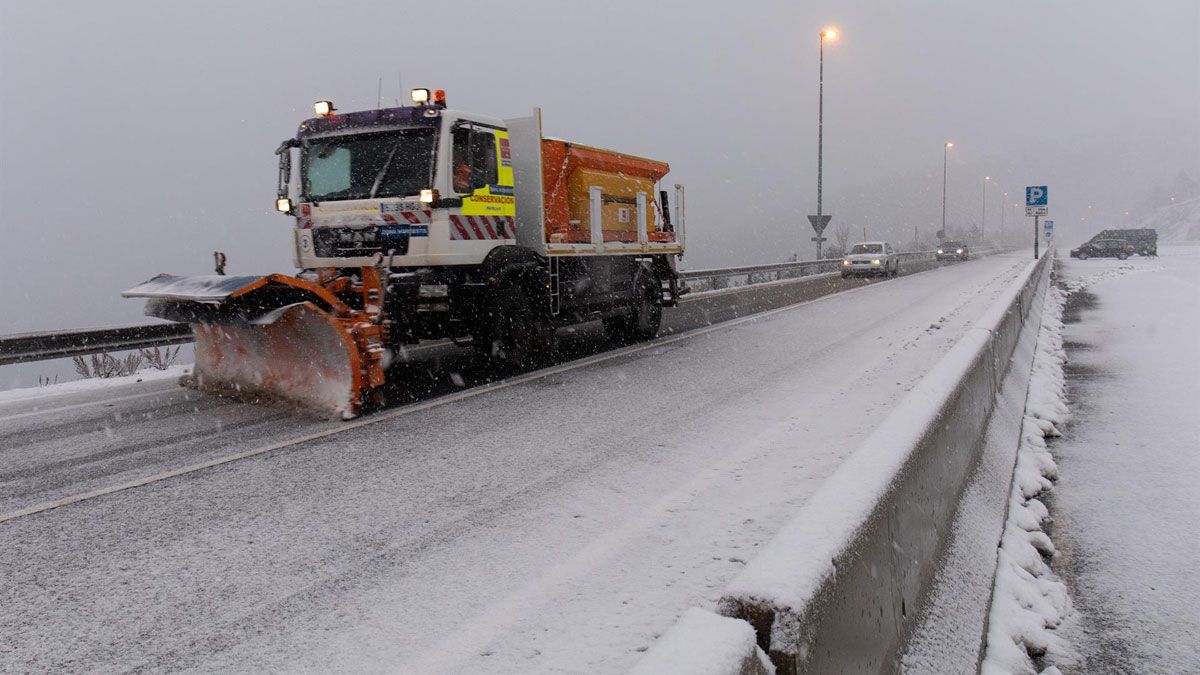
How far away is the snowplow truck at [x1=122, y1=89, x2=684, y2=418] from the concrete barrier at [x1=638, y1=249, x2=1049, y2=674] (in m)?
5.19

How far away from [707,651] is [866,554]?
0.86 meters

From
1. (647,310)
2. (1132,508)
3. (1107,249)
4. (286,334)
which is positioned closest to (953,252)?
(1107,249)

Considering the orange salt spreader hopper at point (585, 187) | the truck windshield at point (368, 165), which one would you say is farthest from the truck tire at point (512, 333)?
the truck windshield at point (368, 165)

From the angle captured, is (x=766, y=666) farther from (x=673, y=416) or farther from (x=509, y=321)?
(x=509, y=321)

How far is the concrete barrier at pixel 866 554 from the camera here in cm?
174

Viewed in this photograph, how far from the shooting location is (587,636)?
10.4ft

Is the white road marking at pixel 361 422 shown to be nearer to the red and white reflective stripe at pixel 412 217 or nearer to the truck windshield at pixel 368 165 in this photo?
the red and white reflective stripe at pixel 412 217

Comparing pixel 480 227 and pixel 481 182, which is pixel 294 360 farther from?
pixel 481 182

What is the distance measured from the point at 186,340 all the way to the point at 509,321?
4.72 meters

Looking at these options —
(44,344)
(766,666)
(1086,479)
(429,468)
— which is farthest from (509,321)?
(766,666)

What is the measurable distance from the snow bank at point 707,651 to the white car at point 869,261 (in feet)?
108

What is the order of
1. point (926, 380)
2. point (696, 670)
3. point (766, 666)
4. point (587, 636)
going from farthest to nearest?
point (926, 380) → point (587, 636) → point (766, 666) → point (696, 670)

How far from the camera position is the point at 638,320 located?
13188mm

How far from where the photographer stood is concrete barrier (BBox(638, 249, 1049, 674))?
5.70 ft
